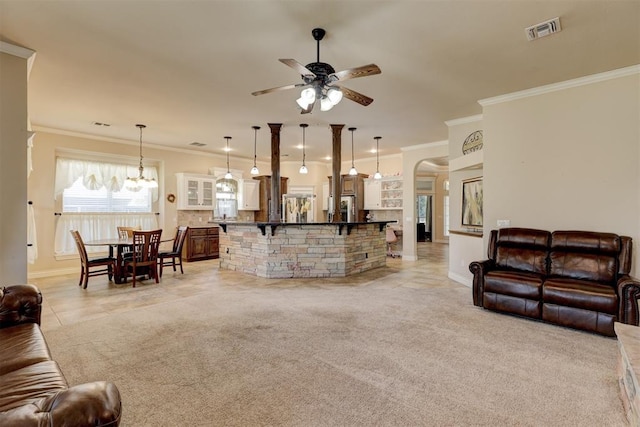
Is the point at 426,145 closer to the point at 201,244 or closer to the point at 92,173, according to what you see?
the point at 201,244

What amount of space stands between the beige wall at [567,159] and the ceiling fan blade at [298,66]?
323 cm

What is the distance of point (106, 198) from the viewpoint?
23.6 feet

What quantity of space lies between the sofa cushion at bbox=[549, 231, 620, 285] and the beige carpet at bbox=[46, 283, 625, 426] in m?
0.73

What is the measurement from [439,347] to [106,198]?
755 cm

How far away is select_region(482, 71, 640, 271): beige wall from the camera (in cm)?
366

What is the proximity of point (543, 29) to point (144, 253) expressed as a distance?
6.17 m

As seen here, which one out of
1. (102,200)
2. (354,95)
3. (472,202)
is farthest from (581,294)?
(102,200)

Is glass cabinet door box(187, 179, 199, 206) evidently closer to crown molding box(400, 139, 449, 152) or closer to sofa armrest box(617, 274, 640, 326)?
crown molding box(400, 139, 449, 152)

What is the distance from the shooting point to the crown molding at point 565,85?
3.65 metres

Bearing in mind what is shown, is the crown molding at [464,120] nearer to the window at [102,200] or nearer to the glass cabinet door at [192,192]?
the glass cabinet door at [192,192]

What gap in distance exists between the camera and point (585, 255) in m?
3.61

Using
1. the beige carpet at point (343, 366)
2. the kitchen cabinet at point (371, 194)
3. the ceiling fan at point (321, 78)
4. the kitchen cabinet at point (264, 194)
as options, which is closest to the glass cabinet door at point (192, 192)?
the kitchen cabinet at point (264, 194)

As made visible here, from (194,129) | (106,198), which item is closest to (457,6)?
(194,129)

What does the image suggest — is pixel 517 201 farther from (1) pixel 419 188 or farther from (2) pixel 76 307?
(1) pixel 419 188
